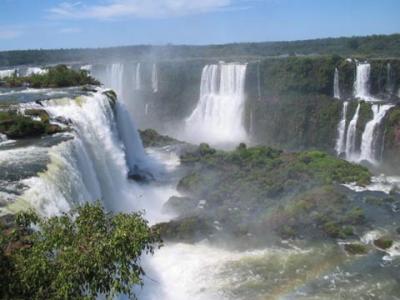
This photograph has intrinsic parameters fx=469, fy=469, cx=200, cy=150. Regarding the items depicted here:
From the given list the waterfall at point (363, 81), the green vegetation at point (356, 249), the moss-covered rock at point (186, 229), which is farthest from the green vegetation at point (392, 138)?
the moss-covered rock at point (186, 229)

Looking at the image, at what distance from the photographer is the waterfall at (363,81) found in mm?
34688

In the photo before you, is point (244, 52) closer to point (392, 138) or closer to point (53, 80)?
point (392, 138)

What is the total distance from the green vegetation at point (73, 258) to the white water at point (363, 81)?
31364 millimetres

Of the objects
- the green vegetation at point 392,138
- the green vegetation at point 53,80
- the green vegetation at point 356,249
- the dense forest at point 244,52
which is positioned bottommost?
the green vegetation at point 356,249

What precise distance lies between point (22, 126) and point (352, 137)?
21928mm

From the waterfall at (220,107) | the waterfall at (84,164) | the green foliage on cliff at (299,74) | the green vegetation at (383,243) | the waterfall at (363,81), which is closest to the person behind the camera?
the waterfall at (84,164)

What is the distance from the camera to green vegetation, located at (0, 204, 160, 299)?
564 cm

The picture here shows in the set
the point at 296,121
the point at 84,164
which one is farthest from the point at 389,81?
the point at 84,164

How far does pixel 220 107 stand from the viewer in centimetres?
4091

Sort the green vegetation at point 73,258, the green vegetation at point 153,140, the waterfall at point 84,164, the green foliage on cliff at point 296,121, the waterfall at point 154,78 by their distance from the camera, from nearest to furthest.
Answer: the green vegetation at point 73,258, the waterfall at point 84,164, the green vegetation at point 153,140, the green foliage on cliff at point 296,121, the waterfall at point 154,78

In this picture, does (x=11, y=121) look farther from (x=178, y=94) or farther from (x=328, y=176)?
(x=178, y=94)

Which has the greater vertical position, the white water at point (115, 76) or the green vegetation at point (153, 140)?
the white water at point (115, 76)

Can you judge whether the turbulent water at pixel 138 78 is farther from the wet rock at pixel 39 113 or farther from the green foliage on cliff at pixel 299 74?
the wet rock at pixel 39 113

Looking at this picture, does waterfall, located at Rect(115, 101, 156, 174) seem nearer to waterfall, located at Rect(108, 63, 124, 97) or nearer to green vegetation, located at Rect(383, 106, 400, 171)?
green vegetation, located at Rect(383, 106, 400, 171)
